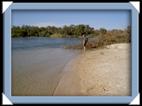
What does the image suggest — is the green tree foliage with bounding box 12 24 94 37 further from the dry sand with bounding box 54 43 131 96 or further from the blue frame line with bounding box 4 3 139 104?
the dry sand with bounding box 54 43 131 96

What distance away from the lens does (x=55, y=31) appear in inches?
162

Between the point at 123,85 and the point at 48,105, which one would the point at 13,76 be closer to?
the point at 48,105

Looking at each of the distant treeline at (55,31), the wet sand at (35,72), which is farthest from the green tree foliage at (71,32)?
the wet sand at (35,72)

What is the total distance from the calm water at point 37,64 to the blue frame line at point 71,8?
7 centimetres

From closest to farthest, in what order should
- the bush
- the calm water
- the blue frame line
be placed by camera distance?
1. the blue frame line
2. the calm water
3. the bush

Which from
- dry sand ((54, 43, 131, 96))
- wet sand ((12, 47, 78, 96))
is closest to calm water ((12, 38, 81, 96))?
wet sand ((12, 47, 78, 96))

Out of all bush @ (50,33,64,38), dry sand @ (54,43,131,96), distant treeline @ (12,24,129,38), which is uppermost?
distant treeline @ (12,24,129,38)

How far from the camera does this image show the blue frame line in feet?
12.8

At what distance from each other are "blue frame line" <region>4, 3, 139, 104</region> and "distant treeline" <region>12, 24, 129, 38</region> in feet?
0.48

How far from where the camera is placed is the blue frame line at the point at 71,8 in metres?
3.91

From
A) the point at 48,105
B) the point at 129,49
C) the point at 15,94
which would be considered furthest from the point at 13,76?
the point at 129,49

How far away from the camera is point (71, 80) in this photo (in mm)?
4176

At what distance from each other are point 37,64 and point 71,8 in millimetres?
673

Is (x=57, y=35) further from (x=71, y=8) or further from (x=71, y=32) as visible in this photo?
(x=71, y=8)
